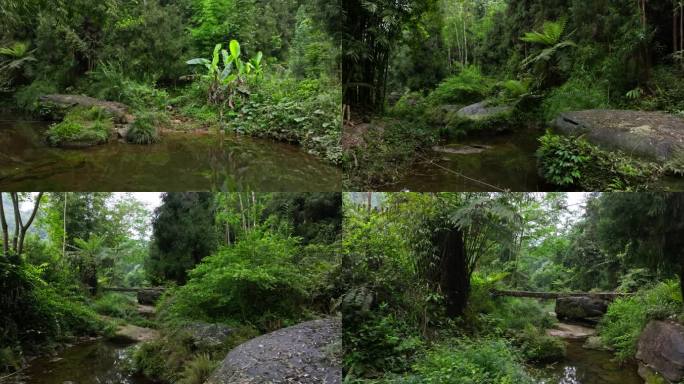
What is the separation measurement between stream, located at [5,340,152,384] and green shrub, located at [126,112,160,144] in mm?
2940

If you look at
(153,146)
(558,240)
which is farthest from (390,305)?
(153,146)

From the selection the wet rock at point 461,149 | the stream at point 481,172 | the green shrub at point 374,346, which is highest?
the wet rock at point 461,149

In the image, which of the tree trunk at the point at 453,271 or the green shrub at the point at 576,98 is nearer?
the green shrub at the point at 576,98

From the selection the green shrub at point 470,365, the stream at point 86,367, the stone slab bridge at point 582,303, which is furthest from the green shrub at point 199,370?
the stone slab bridge at point 582,303

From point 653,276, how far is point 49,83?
8.64 metres

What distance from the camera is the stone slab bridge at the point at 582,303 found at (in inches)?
234

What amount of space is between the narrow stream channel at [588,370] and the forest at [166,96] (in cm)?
378

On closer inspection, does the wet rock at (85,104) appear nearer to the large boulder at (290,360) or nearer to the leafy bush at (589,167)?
the large boulder at (290,360)

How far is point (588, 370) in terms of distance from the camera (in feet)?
18.7

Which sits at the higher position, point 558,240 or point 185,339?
point 558,240

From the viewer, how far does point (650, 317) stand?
19.2 feet

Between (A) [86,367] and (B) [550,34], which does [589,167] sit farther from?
(A) [86,367]

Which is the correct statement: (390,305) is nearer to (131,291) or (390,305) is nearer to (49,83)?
(131,291)

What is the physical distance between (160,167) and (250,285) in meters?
1.99
